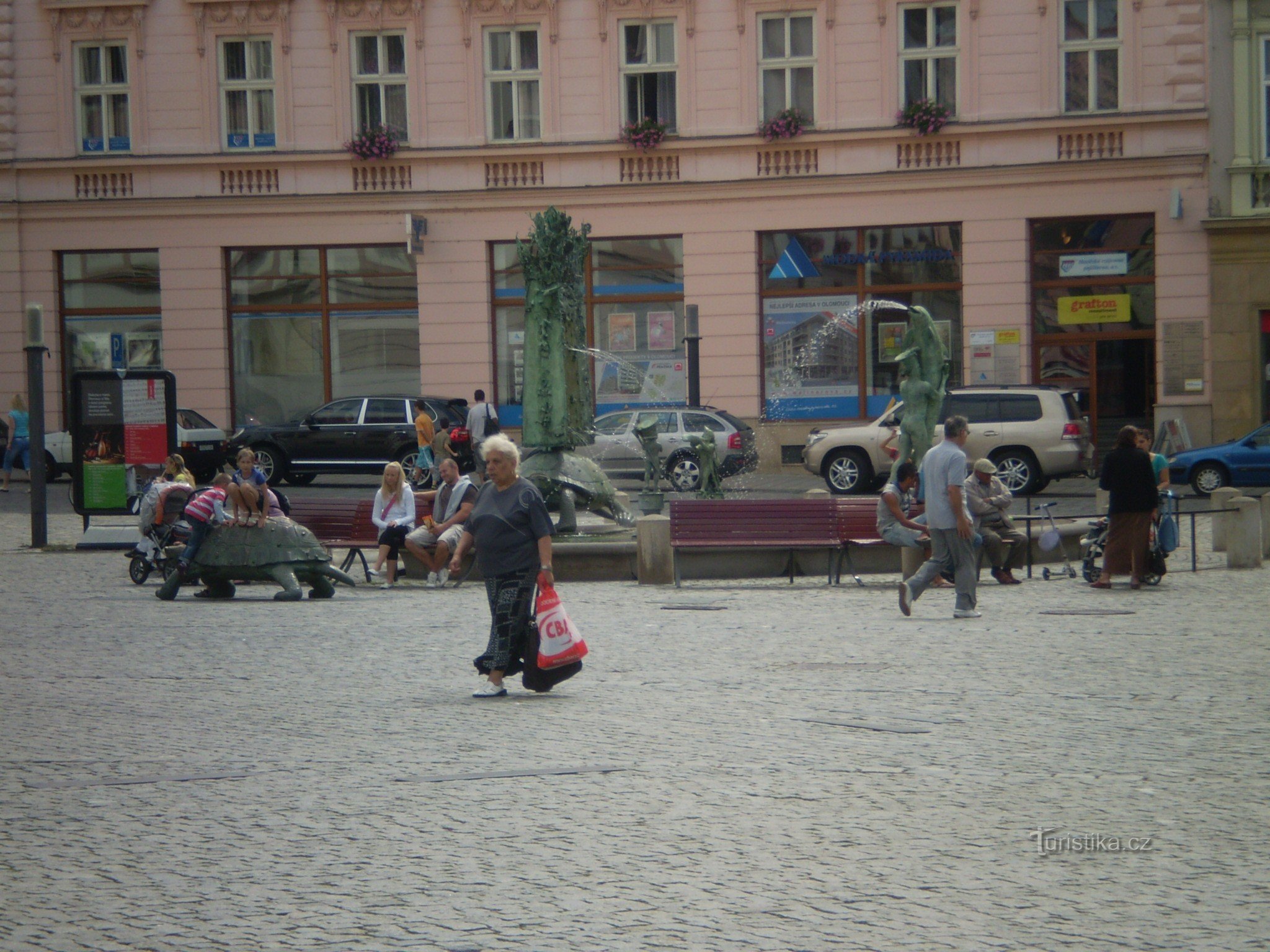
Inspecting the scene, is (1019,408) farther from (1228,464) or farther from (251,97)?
(251,97)

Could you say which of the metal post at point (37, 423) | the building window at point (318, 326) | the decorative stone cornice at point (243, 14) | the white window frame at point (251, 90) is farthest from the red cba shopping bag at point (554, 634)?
the decorative stone cornice at point (243, 14)

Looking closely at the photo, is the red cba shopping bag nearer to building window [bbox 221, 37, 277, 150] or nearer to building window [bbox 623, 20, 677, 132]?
building window [bbox 623, 20, 677, 132]

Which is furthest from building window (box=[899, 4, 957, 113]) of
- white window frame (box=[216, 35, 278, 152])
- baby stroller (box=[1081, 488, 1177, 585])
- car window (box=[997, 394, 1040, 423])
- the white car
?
baby stroller (box=[1081, 488, 1177, 585])

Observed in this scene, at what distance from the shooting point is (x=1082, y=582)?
16.6m

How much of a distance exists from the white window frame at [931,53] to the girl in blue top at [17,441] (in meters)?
18.2

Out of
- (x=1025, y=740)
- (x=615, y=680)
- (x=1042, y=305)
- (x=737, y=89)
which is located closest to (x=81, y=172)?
(x=737, y=89)

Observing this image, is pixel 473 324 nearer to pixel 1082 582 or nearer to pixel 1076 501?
pixel 1076 501

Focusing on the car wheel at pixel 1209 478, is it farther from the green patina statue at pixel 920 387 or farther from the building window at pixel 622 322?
the green patina statue at pixel 920 387

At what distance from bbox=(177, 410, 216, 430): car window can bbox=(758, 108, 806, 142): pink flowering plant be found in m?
12.4

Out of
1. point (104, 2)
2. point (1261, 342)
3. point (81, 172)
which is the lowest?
point (1261, 342)

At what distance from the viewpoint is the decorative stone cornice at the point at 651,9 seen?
3297 cm

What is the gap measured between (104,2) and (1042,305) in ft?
65.4

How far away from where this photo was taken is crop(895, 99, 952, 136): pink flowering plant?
104 feet

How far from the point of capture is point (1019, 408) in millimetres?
27391
